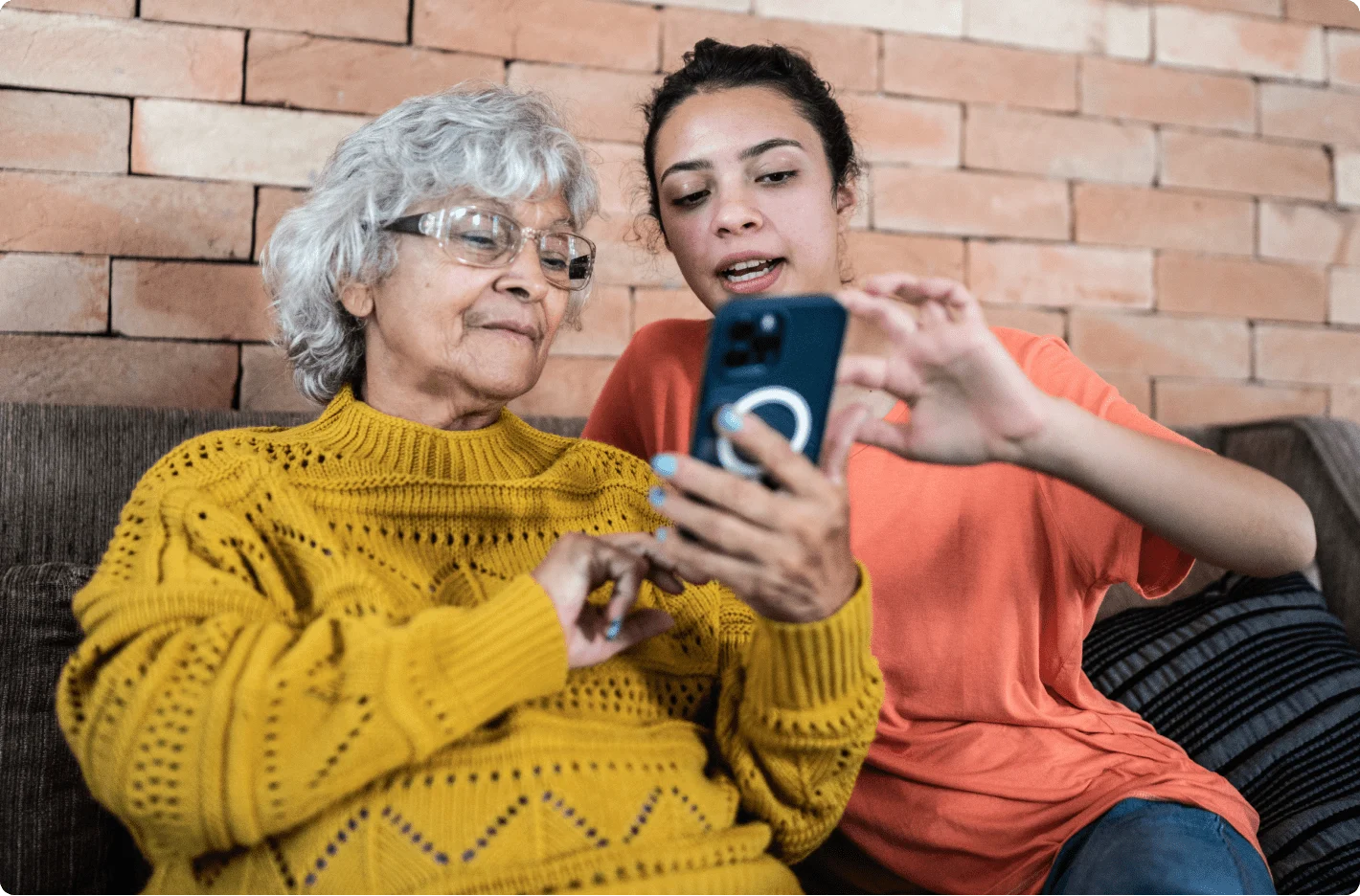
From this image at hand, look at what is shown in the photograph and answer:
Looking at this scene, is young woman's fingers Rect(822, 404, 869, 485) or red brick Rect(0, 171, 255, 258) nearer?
young woman's fingers Rect(822, 404, 869, 485)

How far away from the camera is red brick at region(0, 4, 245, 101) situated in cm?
154

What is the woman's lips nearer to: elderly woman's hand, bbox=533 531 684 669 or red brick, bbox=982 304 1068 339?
elderly woman's hand, bbox=533 531 684 669

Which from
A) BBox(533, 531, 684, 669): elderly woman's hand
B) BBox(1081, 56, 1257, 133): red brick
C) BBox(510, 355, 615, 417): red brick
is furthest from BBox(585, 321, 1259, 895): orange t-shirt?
BBox(1081, 56, 1257, 133): red brick

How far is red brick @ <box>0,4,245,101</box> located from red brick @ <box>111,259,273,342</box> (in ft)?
0.91

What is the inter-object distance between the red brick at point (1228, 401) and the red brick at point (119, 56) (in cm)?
187

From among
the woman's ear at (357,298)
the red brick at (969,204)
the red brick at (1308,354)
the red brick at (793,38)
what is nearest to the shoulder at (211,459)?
the woman's ear at (357,298)

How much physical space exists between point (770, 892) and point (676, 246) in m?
0.81

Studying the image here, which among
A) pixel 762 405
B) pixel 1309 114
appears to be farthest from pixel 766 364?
pixel 1309 114

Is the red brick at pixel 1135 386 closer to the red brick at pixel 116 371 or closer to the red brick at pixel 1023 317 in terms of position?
the red brick at pixel 1023 317

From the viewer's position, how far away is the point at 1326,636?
153cm

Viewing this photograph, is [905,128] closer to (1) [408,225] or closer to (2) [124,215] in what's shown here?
(1) [408,225]

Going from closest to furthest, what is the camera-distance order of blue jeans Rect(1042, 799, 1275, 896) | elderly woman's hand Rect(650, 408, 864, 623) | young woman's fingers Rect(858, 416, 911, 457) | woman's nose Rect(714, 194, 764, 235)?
1. elderly woman's hand Rect(650, 408, 864, 623)
2. young woman's fingers Rect(858, 416, 911, 457)
3. blue jeans Rect(1042, 799, 1275, 896)
4. woman's nose Rect(714, 194, 764, 235)

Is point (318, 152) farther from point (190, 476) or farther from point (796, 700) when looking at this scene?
point (796, 700)

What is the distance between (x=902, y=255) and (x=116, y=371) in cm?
140
